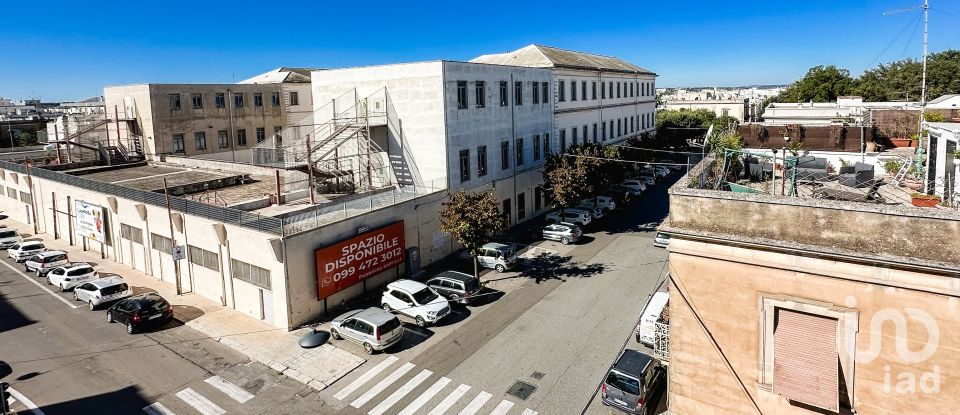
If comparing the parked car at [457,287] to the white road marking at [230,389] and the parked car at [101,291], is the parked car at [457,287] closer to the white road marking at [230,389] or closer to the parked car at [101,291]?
the white road marking at [230,389]

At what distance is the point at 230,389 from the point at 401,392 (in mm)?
5672

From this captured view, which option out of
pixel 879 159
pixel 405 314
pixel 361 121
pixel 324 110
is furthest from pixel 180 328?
pixel 879 159

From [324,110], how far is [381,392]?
22.9 metres

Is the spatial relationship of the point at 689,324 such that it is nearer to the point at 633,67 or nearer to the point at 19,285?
the point at 19,285

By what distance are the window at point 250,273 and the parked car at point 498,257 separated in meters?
10.8

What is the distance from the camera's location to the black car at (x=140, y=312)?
72.7ft

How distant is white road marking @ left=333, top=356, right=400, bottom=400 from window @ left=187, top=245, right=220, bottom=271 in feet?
34.4

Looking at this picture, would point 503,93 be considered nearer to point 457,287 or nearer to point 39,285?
point 457,287

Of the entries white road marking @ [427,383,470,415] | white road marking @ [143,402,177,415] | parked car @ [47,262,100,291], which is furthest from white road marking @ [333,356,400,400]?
parked car @ [47,262,100,291]

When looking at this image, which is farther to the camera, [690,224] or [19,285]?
[19,285]

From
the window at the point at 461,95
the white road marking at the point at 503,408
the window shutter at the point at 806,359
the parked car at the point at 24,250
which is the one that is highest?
the window at the point at 461,95

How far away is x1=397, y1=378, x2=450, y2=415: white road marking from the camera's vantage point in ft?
54.6

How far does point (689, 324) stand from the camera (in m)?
11.1

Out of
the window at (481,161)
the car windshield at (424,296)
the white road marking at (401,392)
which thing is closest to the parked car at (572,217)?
the window at (481,161)
